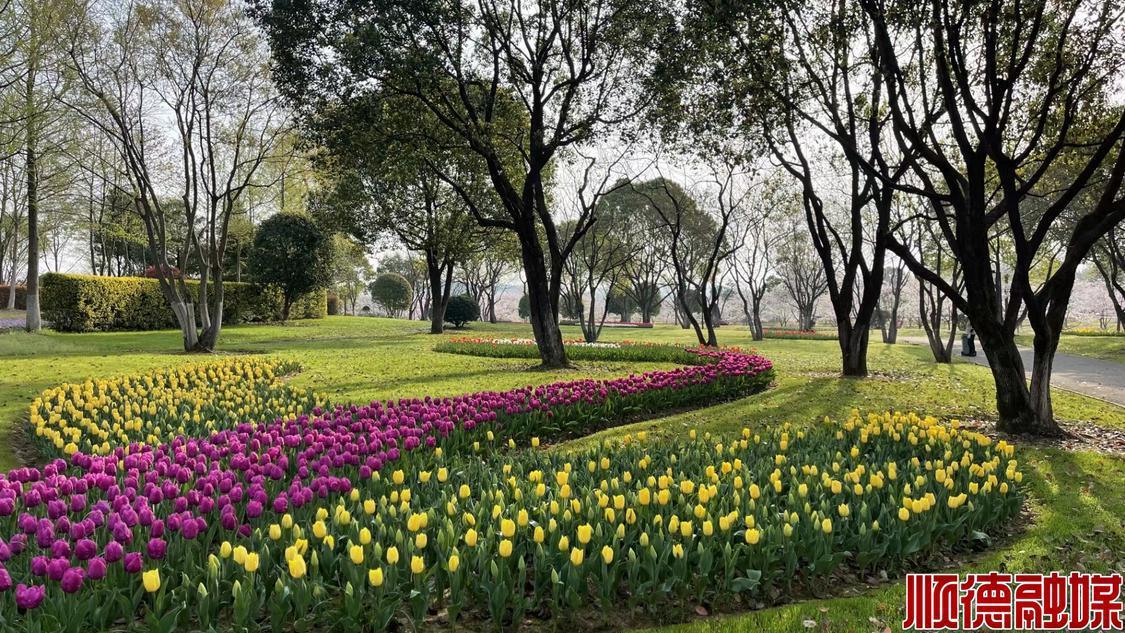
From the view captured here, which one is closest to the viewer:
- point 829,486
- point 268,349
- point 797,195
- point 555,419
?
point 829,486

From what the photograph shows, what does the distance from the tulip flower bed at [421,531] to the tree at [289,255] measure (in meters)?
29.8

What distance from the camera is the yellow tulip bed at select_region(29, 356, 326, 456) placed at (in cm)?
→ 693

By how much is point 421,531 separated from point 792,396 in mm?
9745

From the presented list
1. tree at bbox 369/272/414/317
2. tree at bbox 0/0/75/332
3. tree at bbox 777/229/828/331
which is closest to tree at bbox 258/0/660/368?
tree at bbox 0/0/75/332

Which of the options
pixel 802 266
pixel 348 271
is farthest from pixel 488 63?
pixel 348 271

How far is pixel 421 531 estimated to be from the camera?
411cm

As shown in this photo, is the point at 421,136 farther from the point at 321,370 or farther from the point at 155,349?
the point at 155,349

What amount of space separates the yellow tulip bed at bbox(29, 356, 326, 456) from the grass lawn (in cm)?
65

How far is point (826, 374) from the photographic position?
Answer: 53.9 feet

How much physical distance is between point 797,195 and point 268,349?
19251 mm

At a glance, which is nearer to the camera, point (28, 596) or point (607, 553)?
point (28, 596)

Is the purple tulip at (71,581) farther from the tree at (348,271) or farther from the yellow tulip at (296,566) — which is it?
the tree at (348,271)

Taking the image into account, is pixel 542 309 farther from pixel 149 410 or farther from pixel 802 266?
pixel 802 266

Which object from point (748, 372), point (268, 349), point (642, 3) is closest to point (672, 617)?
point (748, 372)
